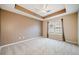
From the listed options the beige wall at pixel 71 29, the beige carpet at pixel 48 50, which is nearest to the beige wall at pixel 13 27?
the beige carpet at pixel 48 50

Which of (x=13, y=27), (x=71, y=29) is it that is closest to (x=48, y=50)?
(x=71, y=29)

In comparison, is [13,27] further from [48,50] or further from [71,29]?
[71,29]

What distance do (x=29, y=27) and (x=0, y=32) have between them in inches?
62.6

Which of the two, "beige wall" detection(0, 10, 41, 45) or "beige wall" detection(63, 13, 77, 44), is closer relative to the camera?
"beige wall" detection(63, 13, 77, 44)

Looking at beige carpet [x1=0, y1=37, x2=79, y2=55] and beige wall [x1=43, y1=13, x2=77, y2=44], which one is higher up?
beige wall [x1=43, y1=13, x2=77, y2=44]

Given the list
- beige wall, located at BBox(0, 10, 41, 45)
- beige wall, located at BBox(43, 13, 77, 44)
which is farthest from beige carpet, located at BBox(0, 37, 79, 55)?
beige wall, located at BBox(0, 10, 41, 45)

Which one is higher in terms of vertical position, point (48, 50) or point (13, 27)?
point (13, 27)

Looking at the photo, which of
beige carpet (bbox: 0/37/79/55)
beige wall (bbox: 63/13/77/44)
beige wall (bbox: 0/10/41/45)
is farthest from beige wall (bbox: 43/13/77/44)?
beige wall (bbox: 0/10/41/45)

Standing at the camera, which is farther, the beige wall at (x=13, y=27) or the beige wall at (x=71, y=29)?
the beige wall at (x=13, y=27)

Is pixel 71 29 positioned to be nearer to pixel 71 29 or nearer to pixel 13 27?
pixel 71 29

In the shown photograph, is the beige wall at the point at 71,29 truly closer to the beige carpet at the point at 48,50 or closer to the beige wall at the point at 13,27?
the beige carpet at the point at 48,50

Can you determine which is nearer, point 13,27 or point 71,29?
point 71,29

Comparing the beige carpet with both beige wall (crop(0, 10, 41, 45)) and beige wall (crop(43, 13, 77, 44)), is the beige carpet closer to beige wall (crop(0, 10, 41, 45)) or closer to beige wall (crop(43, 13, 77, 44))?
beige wall (crop(43, 13, 77, 44))

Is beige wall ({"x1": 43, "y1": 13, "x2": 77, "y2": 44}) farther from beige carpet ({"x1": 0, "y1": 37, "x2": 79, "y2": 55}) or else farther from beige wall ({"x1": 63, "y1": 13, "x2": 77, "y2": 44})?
beige carpet ({"x1": 0, "y1": 37, "x2": 79, "y2": 55})
